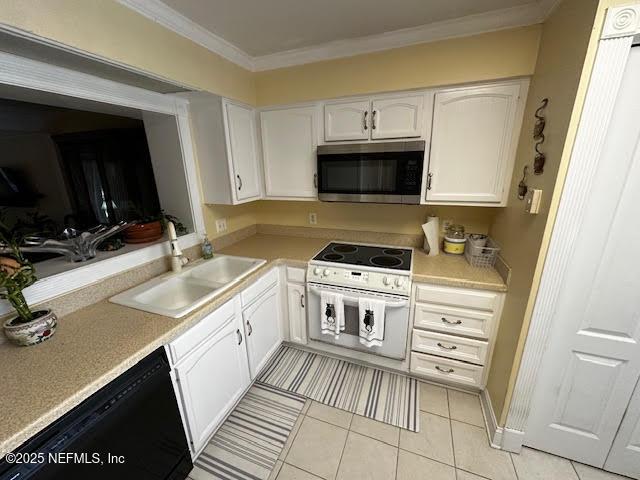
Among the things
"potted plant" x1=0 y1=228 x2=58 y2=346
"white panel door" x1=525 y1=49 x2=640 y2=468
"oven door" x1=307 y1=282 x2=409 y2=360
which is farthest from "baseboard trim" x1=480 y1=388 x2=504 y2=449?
"potted plant" x1=0 y1=228 x2=58 y2=346

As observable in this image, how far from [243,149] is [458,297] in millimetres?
1829

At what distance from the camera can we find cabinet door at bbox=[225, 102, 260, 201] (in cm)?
181

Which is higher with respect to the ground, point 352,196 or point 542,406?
point 352,196

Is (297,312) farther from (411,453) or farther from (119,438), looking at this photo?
(119,438)

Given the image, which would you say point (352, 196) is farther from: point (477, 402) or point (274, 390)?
point (477, 402)

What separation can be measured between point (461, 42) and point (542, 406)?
2098 millimetres

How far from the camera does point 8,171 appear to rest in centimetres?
141

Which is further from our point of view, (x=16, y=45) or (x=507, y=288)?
(x=507, y=288)

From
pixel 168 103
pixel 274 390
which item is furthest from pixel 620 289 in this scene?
pixel 168 103

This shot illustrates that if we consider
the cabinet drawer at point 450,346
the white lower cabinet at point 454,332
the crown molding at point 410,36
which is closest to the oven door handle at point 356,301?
the white lower cabinet at point 454,332

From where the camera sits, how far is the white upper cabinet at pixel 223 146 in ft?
5.80

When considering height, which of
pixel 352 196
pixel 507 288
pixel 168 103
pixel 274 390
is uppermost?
pixel 168 103

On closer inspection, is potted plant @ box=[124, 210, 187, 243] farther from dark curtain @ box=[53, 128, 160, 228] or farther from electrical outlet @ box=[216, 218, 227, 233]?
electrical outlet @ box=[216, 218, 227, 233]

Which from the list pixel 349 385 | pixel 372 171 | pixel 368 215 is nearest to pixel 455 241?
pixel 368 215
